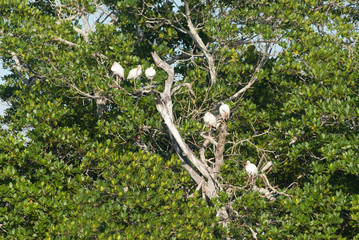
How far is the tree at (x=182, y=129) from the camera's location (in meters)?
8.62

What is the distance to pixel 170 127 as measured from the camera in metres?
9.64

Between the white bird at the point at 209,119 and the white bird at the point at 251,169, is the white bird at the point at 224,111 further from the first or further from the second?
the white bird at the point at 251,169

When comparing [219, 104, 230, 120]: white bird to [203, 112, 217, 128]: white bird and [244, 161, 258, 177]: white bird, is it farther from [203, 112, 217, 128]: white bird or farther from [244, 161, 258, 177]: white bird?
[244, 161, 258, 177]: white bird

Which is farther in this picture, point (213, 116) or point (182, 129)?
point (182, 129)

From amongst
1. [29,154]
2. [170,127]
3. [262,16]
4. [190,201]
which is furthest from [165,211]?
[262,16]

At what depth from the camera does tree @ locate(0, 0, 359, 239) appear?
8.62 meters

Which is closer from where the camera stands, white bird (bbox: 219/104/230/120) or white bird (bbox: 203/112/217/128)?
white bird (bbox: 219/104/230/120)

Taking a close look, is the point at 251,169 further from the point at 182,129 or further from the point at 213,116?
the point at 182,129

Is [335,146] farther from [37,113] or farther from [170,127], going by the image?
[37,113]

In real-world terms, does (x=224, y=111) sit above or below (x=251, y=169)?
A: above

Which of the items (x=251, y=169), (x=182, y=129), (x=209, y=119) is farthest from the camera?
(x=182, y=129)

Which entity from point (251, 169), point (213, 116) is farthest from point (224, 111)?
point (251, 169)

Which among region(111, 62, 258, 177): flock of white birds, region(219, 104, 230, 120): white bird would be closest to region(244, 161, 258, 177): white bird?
region(111, 62, 258, 177): flock of white birds

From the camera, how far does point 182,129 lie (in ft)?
32.4
